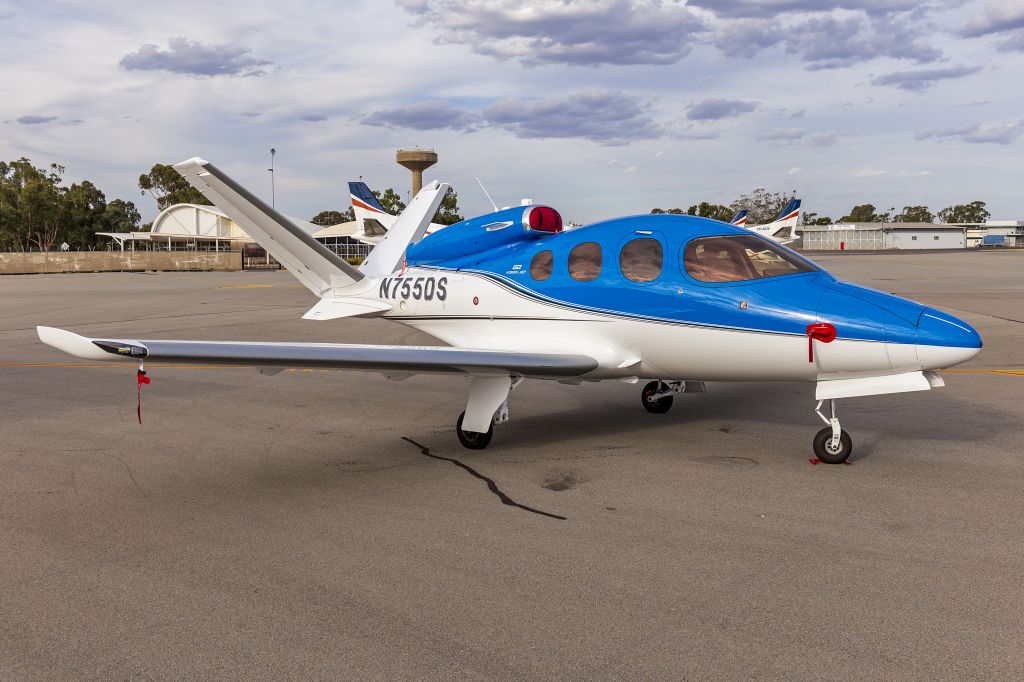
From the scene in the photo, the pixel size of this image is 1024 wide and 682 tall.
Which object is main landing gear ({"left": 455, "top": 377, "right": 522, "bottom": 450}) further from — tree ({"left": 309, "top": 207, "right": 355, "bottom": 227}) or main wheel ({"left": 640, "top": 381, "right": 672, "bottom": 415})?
tree ({"left": 309, "top": 207, "right": 355, "bottom": 227})

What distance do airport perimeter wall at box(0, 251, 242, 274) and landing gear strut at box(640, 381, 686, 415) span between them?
74.3m

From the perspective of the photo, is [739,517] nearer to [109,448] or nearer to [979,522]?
[979,522]

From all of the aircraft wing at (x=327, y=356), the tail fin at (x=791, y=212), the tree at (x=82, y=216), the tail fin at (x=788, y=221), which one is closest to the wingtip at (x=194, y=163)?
the aircraft wing at (x=327, y=356)

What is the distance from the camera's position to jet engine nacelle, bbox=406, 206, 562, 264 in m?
10.7

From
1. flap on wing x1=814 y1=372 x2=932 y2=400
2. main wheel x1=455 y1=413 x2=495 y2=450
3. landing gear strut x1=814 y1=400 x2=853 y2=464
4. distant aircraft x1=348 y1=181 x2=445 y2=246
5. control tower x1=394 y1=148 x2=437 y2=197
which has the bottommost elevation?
main wheel x1=455 y1=413 x2=495 y2=450

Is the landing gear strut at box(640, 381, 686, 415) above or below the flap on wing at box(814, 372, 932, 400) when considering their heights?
below

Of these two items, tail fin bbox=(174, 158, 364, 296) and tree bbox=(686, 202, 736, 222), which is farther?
tree bbox=(686, 202, 736, 222)

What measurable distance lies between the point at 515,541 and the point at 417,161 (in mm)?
119336

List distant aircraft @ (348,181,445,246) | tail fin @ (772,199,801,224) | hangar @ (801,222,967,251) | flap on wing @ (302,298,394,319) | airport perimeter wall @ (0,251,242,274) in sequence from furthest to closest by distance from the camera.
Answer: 1. hangar @ (801,222,967,251)
2. tail fin @ (772,199,801,224)
3. airport perimeter wall @ (0,251,242,274)
4. distant aircraft @ (348,181,445,246)
5. flap on wing @ (302,298,394,319)

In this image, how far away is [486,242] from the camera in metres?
11.0

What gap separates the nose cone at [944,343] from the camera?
755 cm

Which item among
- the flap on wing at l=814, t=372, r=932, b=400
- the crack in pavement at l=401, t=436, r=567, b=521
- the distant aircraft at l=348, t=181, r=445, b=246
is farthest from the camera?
the distant aircraft at l=348, t=181, r=445, b=246

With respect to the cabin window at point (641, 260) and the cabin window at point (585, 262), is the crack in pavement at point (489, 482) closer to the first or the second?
the cabin window at point (585, 262)

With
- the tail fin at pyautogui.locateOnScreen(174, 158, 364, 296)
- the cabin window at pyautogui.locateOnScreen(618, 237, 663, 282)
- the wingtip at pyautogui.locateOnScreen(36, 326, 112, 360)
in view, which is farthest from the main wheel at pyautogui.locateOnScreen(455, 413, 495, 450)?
the wingtip at pyautogui.locateOnScreen(36, 326, 112, 360)
